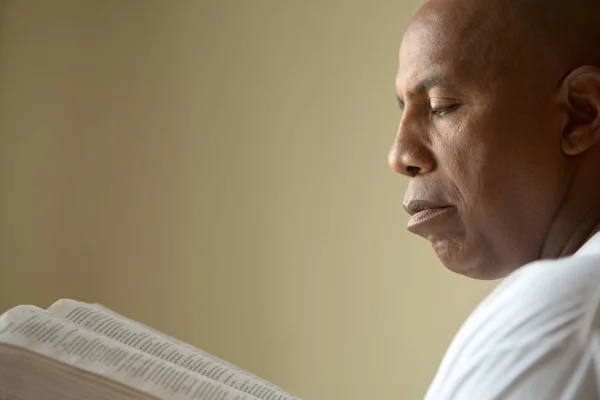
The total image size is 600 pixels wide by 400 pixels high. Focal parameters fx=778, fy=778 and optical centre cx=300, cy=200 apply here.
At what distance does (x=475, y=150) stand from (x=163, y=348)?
1.26ft

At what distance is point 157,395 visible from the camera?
673 millimetres

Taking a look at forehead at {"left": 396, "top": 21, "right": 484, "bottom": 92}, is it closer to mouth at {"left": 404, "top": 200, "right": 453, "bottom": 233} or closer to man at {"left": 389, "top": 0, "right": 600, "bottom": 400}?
man at {"left": 389, "top": 0, "right": 600, "bottom": 400}

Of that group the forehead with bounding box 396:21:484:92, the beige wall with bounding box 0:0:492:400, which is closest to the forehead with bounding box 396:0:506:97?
the forehead with bounding box 396:21:484:92

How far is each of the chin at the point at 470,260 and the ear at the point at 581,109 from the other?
0.41 feet

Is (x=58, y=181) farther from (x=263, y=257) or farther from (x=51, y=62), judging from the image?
(x=263, y=257)

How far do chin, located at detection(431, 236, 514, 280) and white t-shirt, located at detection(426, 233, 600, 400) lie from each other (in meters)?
0.20

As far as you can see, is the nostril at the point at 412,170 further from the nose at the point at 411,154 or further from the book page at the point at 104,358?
the book page at the point at 104,358

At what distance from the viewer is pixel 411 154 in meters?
0.78

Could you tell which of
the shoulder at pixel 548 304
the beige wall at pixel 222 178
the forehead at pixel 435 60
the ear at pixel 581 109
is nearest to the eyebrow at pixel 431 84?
the forehead at pixel 435 60

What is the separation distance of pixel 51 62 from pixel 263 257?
2.39 feet

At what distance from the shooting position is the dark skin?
0.71 m

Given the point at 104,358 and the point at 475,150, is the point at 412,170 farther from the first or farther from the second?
the point at 104,358

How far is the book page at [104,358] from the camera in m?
0.68

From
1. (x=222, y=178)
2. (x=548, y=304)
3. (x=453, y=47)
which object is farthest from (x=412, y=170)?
(x=222, y=178)
